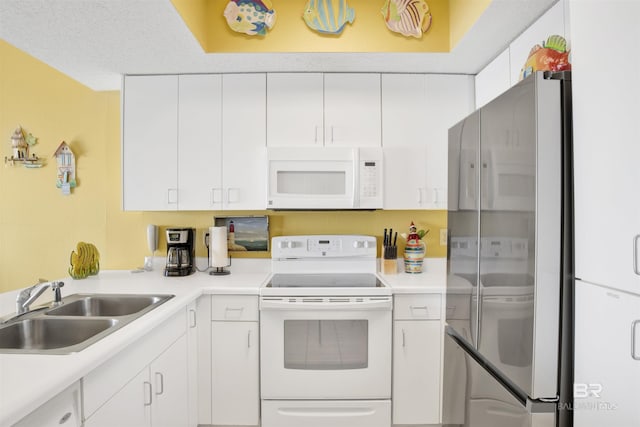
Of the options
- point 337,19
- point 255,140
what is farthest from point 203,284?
point 337,19

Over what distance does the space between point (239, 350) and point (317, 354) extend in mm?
444

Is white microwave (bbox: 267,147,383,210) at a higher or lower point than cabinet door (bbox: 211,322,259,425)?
higher

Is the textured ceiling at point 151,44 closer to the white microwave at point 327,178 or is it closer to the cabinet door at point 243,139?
the cabinet door at point 243,139

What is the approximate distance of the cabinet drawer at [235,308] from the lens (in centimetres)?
220

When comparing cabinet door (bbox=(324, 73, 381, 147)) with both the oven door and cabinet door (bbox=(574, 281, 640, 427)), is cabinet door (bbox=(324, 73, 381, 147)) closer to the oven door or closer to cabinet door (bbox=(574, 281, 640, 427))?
the oven door

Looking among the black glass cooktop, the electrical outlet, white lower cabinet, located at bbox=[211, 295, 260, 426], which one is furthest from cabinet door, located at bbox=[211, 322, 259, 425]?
the electrical outlet

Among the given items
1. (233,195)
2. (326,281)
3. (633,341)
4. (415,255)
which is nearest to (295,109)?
(233,195)

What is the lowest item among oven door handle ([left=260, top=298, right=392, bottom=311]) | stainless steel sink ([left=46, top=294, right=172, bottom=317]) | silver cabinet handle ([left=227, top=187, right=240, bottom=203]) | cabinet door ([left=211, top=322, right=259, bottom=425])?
cabinet door ([left=211, top=322, right=259, bottom=425])

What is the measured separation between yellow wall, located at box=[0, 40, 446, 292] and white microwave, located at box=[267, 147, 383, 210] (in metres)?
0.33

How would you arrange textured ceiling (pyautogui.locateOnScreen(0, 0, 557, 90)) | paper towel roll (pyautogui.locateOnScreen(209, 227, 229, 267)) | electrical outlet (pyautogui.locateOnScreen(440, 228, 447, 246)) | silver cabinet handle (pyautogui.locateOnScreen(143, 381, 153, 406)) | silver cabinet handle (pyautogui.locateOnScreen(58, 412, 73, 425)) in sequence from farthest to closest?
electrical outlet (pyautogui.locateOnScreen(440, 228, 447, 246))
paper towel roll (pyautogui.locateOnScreen(209, 227, 229, 267))
textured ceiling (pyautogui.locateOnScreen(0, 0, 557, 90))
silver cabinet handle (pyautogui.locateOnScreen(143, 381, 153, 406))
silver cabinet handle (pyautogui.locateOnScreen(58, 412, 73, 425))

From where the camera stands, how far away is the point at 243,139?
2531 millimetres

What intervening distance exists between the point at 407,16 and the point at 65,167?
2.64 metres

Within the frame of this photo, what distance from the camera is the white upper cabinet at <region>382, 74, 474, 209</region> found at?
2.53 meters

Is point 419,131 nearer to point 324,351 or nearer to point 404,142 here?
point 404,142
